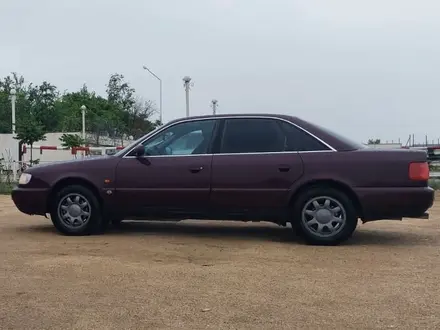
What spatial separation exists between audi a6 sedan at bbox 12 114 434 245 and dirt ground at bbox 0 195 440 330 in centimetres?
34

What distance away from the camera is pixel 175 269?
5488 millimetres

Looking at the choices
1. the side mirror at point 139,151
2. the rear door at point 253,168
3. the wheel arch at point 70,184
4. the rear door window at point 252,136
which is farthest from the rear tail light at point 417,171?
the wheel arch at point 70,184

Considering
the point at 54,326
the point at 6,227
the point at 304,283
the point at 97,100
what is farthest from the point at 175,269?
the point at 97,100

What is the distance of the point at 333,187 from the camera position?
6855 mm

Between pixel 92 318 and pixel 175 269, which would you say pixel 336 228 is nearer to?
pixel 175 269

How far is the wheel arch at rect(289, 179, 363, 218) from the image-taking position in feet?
22.2

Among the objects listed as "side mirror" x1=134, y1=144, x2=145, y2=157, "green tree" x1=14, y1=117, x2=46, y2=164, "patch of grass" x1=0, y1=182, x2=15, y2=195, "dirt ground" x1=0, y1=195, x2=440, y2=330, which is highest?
"green tree" x1=14, y1=117, x2=46, y2=164

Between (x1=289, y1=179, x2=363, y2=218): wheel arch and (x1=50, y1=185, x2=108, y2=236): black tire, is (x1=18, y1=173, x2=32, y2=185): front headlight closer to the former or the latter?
(x1=50, y1=185, x2=108, y2=236): black tire

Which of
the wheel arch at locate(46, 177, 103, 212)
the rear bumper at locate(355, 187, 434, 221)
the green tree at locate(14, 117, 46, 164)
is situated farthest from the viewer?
the green tree at locate(14, 117, 46, 164)

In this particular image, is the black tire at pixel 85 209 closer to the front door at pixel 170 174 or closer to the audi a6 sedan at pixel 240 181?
the audi a6 sedan at pixel 240 181

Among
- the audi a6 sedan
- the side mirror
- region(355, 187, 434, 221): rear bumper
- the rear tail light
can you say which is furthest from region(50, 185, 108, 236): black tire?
the rear tail light

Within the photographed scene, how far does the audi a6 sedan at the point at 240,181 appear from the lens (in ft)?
22.0

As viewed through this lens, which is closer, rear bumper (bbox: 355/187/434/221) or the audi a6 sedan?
rear bumper (bbox: 355/187/434/221)

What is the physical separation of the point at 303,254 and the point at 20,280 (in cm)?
285
